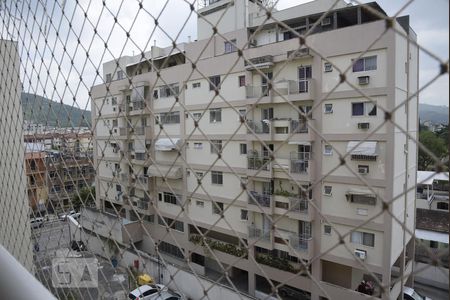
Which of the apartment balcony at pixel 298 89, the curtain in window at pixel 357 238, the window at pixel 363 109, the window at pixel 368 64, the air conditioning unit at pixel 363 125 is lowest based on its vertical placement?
the curtain in window at pixel 357 238

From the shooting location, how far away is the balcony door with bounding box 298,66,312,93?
3.07 m

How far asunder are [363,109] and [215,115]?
5.69 ft

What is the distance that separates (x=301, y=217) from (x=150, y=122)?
8.61ft

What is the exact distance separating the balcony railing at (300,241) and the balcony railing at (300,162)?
0.68 meters

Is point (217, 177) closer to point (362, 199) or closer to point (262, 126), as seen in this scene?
point (262, 126)

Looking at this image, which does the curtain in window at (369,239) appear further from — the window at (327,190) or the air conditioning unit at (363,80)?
the air conditioning unit at (363,80)

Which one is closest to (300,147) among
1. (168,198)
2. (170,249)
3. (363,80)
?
(363,80)

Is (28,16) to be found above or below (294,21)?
below

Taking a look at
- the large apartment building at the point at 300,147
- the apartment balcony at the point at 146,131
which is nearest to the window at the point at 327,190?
the large apartment building at the point at 300,147

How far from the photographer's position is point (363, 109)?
8.91ft

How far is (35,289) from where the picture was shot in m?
0.38

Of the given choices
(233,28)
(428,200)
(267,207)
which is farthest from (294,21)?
(428,200)

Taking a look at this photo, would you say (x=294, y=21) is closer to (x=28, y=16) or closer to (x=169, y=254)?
(x=28, y=16)

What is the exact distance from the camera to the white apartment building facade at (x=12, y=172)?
1.38 metres
